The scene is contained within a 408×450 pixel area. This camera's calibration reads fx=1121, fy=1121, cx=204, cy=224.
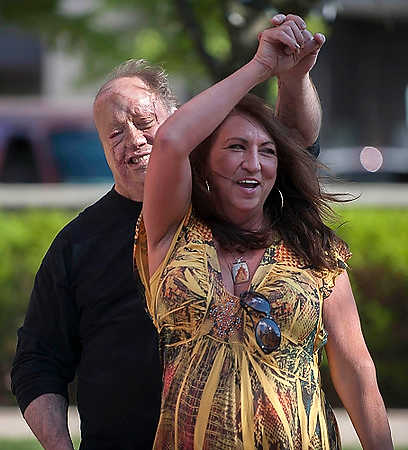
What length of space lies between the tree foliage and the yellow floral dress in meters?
4.64

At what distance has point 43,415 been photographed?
3143 mm

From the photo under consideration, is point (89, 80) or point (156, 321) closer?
point (156, 321)

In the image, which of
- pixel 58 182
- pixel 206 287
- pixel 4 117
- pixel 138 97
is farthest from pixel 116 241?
pixel 4 117

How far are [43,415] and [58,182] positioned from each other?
1272 cm

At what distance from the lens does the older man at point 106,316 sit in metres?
3.16

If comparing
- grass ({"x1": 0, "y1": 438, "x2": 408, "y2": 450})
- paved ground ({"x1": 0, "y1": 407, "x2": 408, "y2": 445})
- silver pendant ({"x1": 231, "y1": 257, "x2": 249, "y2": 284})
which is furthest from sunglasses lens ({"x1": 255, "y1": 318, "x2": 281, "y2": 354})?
paved ground ({"x1": 0, "y1": 407, "x2": 408, "y2": 445})

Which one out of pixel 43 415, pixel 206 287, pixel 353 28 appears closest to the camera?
pixel 206 287

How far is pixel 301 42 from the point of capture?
109 inches

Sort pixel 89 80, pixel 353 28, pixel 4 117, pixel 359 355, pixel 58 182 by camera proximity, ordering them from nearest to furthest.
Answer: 1. pixel 359 355
2. pixel 89 80
3. pixel 58 182
4. pixel 4 117
5. pixel 353 28

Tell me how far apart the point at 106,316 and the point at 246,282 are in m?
0.64

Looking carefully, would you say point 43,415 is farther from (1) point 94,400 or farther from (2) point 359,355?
(2) point 359,355

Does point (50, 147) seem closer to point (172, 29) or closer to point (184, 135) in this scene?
point (172, 29)

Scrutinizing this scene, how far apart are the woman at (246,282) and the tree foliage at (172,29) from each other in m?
4.36

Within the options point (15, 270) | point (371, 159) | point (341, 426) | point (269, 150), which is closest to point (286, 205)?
point (269, 150)
